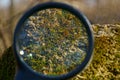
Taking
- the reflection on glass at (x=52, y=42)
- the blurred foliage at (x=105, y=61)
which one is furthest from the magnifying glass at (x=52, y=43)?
the blurred foliage at (x=105, y=61)

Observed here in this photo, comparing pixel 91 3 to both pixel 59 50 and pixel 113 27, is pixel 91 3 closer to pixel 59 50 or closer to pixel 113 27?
pixel 113 27

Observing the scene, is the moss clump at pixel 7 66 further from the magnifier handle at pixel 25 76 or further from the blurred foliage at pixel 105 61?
the magnifier handle at pixel 25 76

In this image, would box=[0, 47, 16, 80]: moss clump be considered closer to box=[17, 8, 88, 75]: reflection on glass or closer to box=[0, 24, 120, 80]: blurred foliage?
box=[0, 24, 120, 80]: blurred foliage

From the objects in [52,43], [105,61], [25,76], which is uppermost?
[105,61]

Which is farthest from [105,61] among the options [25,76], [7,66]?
[25,76]

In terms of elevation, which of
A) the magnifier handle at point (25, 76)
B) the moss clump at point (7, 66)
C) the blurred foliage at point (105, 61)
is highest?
the moss clump at point (7, 66)

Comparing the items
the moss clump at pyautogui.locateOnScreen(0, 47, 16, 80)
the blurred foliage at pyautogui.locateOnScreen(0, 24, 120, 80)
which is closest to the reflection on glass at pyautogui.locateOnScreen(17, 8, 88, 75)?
the blurred foliage at pyautogui.locateOnScreen(0, 24, 120, 80)

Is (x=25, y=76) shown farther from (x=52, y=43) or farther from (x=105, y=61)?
(x=105, y=61)

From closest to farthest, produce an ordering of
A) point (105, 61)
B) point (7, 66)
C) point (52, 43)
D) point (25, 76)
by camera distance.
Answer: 1. point (25, 76)
2. point (52, 43)
3. point (105, 61)
4. point (7, 66)
